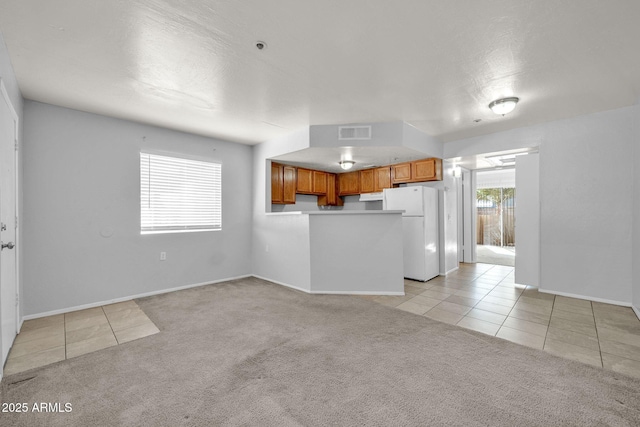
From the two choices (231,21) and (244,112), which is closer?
(231,21)

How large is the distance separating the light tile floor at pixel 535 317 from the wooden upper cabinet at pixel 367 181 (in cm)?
225

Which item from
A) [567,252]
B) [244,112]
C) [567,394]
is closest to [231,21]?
[244,112]

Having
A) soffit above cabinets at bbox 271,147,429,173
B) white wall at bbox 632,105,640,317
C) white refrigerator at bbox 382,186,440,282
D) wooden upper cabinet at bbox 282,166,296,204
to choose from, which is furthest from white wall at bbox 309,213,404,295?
white wall at bbox 632,105,640,317

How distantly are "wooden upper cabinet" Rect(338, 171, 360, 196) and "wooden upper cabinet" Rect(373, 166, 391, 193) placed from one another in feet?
1.66

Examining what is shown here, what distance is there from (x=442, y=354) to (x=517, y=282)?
3.06 m

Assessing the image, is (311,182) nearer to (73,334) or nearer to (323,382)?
(73,334)

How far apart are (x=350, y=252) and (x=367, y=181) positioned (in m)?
2.50

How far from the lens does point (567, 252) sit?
13.0 ft

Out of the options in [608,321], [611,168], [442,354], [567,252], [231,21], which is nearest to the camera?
[231,21]

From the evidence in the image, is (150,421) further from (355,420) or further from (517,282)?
(517,282)

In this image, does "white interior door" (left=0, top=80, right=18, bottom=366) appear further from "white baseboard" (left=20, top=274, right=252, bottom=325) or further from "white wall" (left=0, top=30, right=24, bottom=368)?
"white baseboard" (left=20, top=274, right=252, bottom=325)

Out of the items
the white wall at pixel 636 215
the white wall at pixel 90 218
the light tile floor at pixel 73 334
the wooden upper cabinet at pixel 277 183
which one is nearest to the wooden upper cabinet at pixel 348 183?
the wooden upper cabinet at pixel 277 183

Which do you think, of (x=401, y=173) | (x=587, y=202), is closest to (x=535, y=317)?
(x=587, y=202)

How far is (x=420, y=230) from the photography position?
16.0 feet
